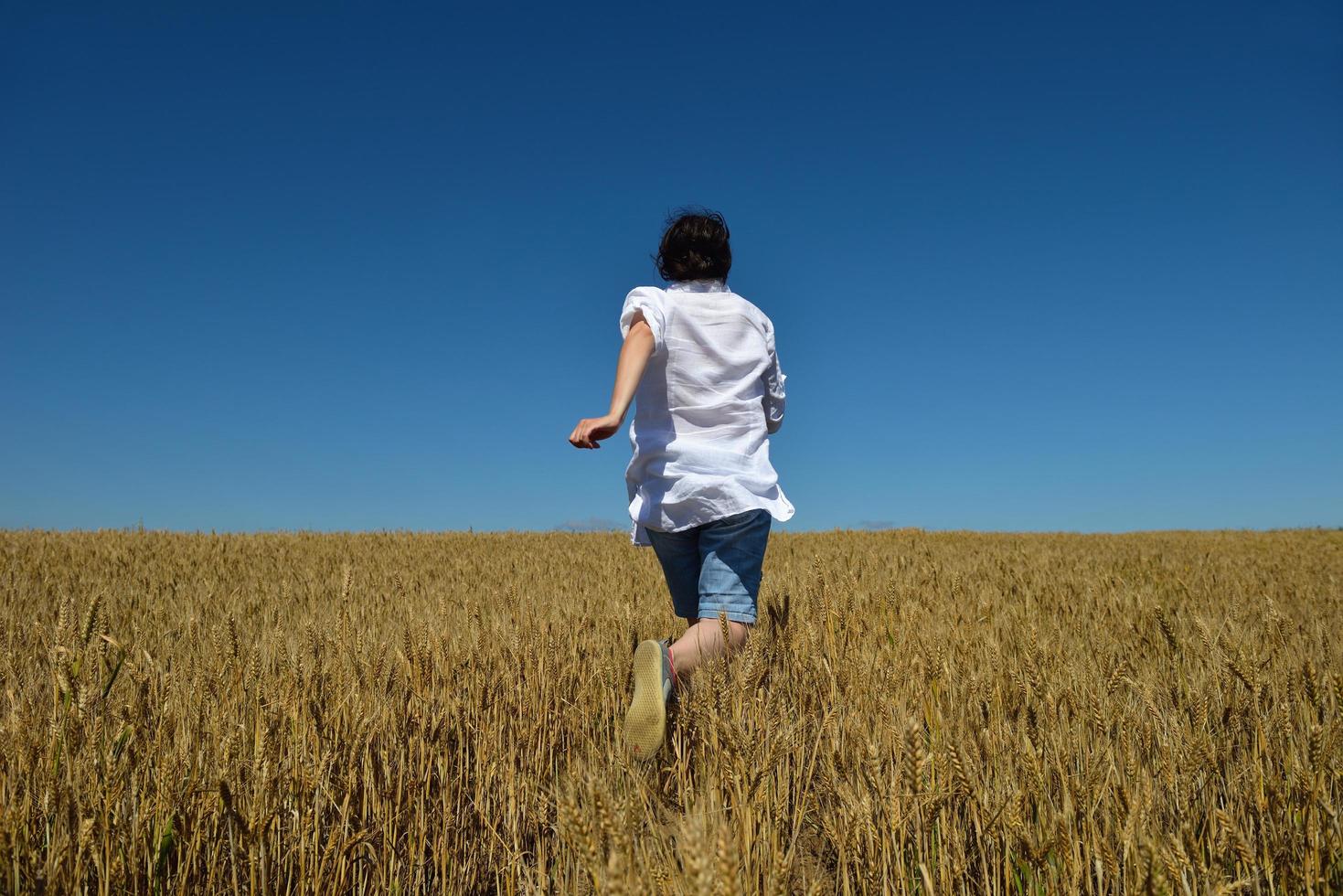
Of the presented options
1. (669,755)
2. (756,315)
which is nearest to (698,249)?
(756,315)

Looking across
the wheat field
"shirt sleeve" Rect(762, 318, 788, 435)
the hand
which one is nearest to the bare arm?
the hand

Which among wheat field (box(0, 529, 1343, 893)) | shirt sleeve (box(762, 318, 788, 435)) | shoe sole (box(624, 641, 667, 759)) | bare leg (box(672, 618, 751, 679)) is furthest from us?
shirt sleeve (box(762, 318, 788, 435))

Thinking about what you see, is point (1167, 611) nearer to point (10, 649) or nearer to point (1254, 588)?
point (1254, 588)

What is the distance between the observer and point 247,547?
30.3 ft

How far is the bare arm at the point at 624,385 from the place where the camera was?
2447mm

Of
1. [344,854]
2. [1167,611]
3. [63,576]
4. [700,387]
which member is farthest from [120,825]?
[63,576]

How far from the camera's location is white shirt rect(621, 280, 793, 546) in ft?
9.30

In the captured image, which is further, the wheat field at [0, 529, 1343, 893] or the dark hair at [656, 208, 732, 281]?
the dark hair at [656, 208, 732, 281]

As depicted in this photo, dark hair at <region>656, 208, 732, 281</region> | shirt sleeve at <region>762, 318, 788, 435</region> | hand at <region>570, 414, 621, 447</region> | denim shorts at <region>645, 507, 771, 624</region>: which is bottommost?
denim shorts at <region>645, 507, 771, 624</region>

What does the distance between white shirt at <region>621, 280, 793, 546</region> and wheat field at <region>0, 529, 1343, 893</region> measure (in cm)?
62

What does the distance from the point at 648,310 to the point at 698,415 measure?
0.44 meters

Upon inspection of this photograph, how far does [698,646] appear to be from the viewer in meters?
2.63

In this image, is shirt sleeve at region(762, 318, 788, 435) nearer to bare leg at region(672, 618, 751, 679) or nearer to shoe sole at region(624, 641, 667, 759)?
bare leg at region(672, 618, 751, 679)

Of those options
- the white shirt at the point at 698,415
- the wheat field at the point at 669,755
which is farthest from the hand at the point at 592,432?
the wheat field at the point at 669,755
